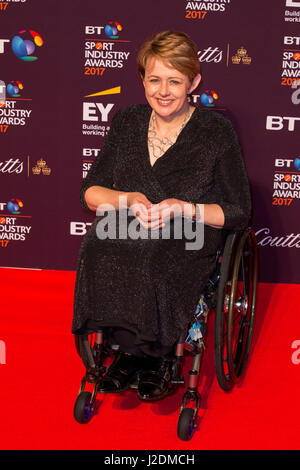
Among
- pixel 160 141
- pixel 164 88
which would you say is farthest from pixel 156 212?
pixel 164 88

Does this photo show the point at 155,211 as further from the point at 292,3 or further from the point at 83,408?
the point at 292,3

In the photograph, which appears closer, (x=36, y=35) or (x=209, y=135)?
(x=209, y=135)

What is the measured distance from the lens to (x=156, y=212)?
97.7 inches

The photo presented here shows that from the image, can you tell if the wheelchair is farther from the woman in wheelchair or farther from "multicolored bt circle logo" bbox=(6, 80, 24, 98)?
"multicolored bt circle logo" bbox=(6, 80, 24, 98)

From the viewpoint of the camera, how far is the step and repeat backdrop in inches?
161

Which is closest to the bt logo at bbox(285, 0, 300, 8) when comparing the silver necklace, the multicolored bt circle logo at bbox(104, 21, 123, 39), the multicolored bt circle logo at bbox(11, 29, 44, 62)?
the multicolored bt circle logo at bbox(104, 21, 123, 39)

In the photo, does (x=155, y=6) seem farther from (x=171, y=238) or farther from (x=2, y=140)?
(x=171, y=238)

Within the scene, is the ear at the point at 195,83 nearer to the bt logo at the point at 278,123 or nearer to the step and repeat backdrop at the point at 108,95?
the step and repeat backdrop at the point at 108,95

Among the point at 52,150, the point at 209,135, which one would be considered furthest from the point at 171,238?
the point at 52,150

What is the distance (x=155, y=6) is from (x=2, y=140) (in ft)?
4.63

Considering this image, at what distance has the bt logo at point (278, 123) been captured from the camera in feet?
13.8

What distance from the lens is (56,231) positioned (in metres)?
4.50

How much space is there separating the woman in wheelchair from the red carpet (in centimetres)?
23

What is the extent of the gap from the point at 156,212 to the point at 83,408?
902 millimetres
